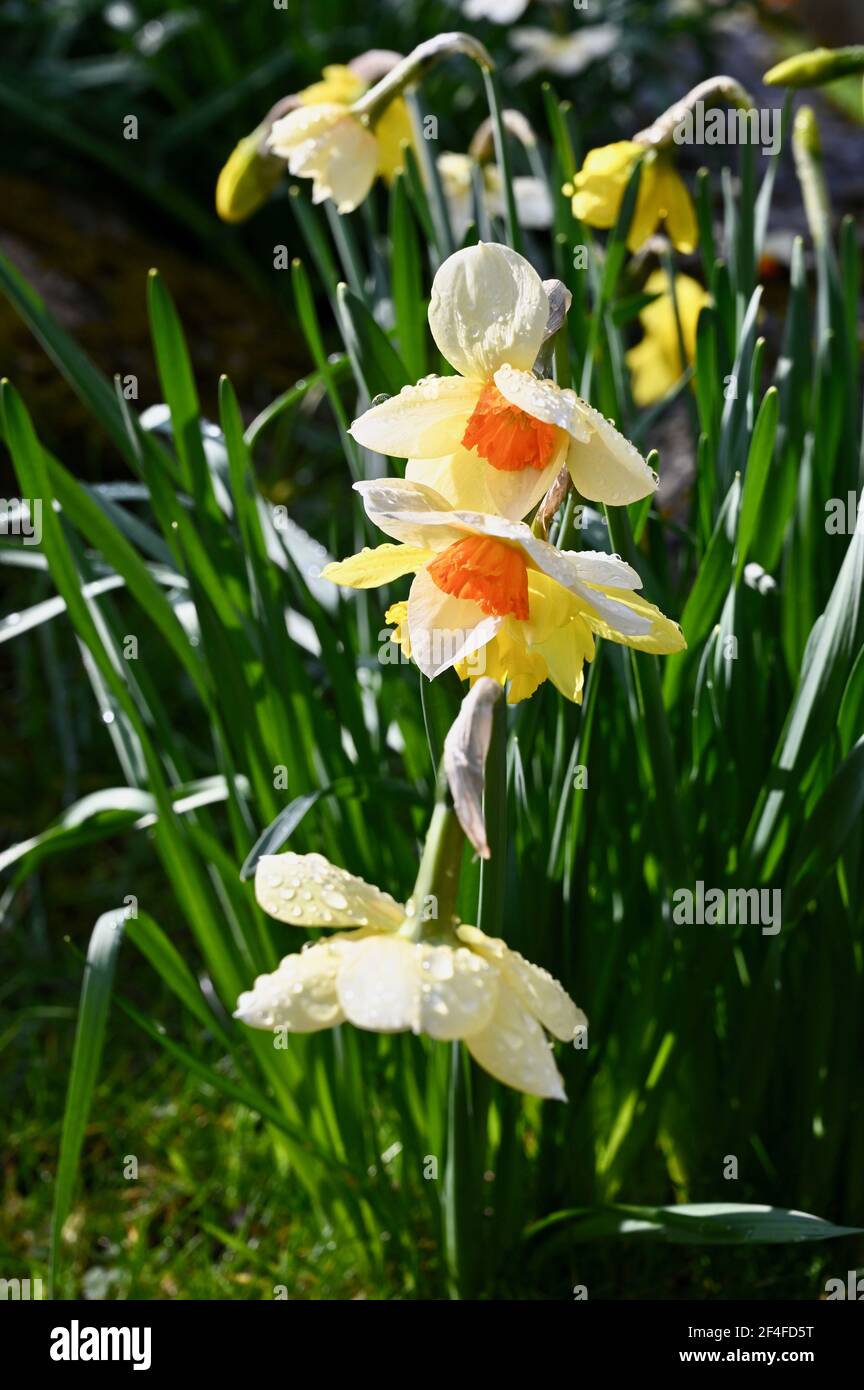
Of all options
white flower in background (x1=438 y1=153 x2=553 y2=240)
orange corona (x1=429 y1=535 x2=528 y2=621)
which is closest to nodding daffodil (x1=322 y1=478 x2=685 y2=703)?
orange corona (x1=429 y1=535 x2=528 y2=621)

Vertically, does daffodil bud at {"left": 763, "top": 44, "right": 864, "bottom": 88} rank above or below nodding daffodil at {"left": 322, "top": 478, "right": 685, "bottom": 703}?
above

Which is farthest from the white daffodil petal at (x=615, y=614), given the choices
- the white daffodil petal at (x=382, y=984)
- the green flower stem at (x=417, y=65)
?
Result: the green flower stem at (x=417, y=65)

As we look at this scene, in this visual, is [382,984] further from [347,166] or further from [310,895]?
[347,166]

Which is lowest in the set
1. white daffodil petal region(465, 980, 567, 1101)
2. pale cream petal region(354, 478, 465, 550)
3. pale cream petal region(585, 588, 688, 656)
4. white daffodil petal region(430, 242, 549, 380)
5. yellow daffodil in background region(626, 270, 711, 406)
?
white daffodil petal region(465, 980, 567, 1101)

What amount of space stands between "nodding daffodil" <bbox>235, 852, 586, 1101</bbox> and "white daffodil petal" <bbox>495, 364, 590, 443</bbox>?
0.30 metres

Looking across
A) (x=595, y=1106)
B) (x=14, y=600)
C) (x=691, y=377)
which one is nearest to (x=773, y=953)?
(x=595, y=1106)

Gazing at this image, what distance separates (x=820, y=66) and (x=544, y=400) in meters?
0.62

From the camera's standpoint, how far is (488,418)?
2.69ft

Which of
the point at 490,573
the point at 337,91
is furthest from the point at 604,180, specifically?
the point at 490,573

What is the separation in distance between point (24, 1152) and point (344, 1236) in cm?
47

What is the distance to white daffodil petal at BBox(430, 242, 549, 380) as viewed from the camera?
2.64 feet

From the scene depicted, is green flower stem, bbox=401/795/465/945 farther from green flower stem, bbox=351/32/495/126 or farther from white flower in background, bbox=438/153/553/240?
white flower in background, bbox=438/153/553/240

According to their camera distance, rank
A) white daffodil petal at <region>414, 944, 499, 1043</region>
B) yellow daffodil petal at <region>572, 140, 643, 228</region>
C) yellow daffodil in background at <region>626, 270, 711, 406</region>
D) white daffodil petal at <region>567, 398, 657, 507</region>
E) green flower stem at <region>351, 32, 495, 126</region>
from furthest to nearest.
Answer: yellow daffodil in background at <region>626, 270, 711, 406</region> → yellow daffodil petal at <region>572, 140, 643, 228</region> → green flower stem at <region>351, 32, 495, 126</region> → white daffodil petal at <region>567, 398, 657, 507</region> → white daffodil petal at <region>414, 944, 499, 1043</region>

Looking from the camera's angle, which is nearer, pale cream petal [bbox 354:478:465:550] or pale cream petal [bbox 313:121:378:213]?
pale cream petal [bbox 354:478:465:550]
